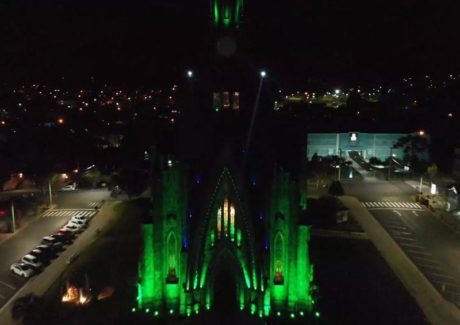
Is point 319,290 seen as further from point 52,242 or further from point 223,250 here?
point 52,242

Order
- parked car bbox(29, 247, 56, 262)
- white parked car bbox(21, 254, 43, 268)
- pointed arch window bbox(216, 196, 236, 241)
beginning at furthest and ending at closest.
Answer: parked car bbox(29, 247, 56, 262), white parked car bbox(21, 254, 43, 268), pointed arch window bbox(216, 196, 236, 241)

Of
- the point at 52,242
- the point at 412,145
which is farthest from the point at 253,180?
the point at 412,145

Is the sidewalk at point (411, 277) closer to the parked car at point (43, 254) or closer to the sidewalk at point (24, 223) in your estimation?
the parked car at point (43, 254)

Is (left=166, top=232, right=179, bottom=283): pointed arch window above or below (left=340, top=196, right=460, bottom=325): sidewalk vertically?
above

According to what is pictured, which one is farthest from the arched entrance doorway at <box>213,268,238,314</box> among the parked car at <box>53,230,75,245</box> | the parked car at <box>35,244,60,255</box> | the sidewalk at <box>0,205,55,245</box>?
the sidewalk at <box>0,205,55,245</box>

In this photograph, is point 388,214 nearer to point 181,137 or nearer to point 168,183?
point 181,137

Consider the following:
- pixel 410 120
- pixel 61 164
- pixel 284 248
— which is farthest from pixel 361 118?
pixel 284 248

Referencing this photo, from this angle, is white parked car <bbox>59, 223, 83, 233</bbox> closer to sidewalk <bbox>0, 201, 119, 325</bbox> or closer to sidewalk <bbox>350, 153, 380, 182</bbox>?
sidewalk <bbox>0, 201, 119, 325</bbox>
